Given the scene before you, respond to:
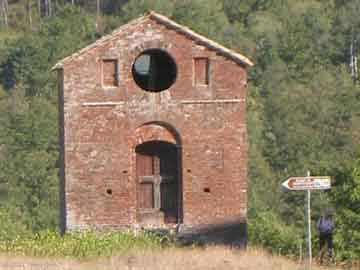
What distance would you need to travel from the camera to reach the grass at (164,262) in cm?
2134

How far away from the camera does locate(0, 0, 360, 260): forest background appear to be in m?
59.3

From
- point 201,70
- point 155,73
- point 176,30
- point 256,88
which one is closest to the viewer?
point 176,30

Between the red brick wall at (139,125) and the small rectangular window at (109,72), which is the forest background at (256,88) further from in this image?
the small rectangular window at (109,72)

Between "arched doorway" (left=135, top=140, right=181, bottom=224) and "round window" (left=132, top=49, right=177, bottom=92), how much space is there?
120 centimetres

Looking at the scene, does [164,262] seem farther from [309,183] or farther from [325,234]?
[325,234]

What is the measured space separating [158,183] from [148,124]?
1.40 metres

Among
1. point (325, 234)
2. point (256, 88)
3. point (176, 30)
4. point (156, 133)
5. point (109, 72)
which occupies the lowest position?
point (325, 234)

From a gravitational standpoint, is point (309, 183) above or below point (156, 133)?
below

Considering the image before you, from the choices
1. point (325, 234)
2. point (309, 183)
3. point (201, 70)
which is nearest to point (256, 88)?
point (201, 70)

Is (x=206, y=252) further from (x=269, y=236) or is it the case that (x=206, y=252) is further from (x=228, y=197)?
(x=269, y=236)

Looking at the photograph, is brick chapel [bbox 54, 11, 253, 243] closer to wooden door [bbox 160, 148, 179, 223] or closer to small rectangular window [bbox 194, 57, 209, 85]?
small rectangular window [bbox 194, 57, 209, 85]

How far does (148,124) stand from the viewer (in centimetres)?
2941

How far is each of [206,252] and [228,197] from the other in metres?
4.26

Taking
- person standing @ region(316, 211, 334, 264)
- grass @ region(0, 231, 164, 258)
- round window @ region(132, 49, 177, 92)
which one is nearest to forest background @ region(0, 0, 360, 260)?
round window @ region(132, 49, 177, 92)
